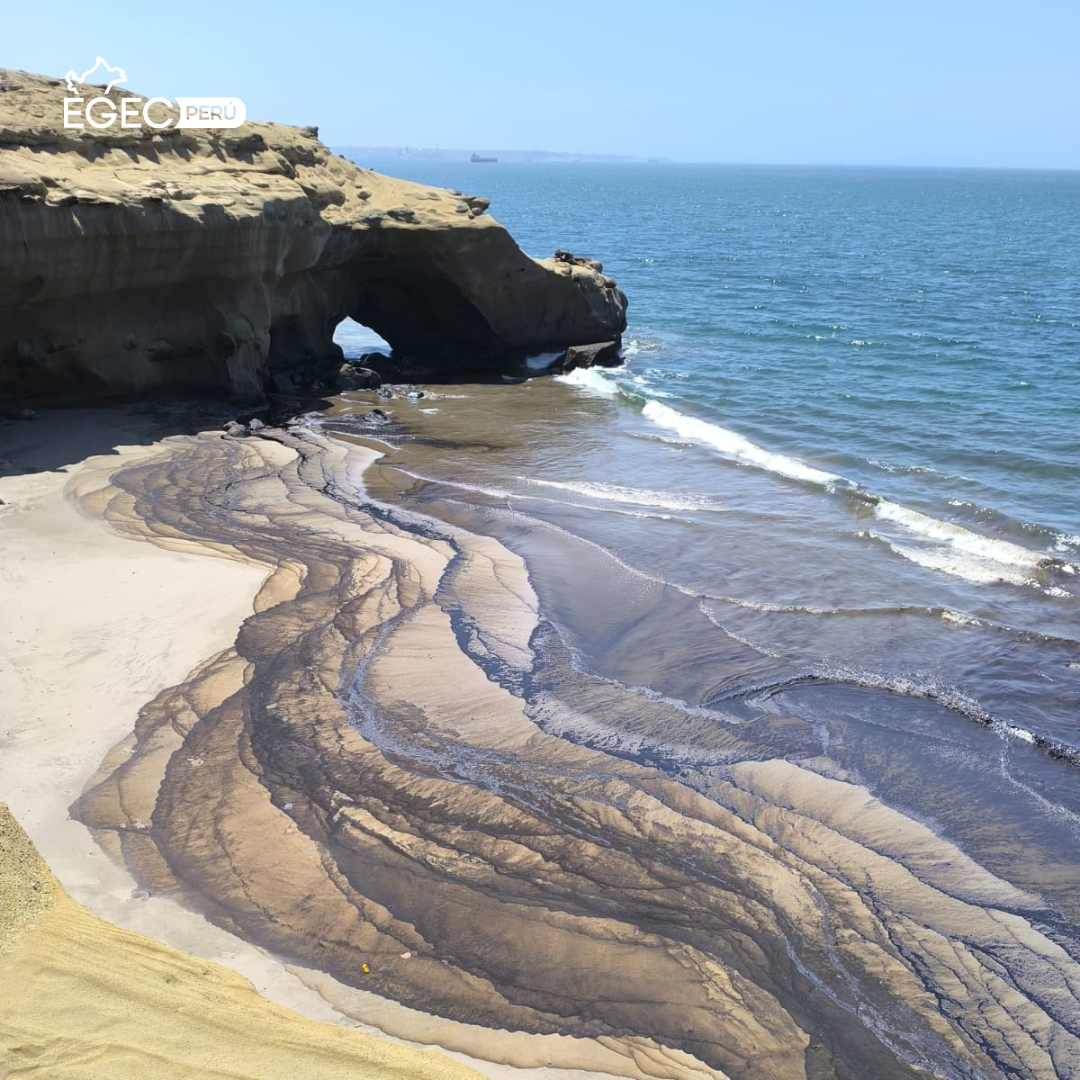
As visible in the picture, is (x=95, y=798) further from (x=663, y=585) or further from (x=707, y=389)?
(x=707, y=389)

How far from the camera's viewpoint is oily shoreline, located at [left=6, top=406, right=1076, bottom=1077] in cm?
741

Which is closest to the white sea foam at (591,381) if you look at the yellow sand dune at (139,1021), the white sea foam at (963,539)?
the white sea foam at (963,539)

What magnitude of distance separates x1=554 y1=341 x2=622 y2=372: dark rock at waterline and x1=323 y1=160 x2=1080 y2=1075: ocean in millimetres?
530

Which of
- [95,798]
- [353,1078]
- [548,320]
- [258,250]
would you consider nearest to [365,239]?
[258,250]

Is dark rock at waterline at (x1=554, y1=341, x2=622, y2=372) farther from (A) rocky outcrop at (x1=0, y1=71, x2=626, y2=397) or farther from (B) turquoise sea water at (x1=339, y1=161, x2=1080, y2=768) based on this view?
(A) rocky outcrop at (x1=0, y1=71, x2=626, y2=397)

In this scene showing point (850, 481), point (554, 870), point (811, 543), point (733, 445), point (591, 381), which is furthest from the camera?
point (591, 381)

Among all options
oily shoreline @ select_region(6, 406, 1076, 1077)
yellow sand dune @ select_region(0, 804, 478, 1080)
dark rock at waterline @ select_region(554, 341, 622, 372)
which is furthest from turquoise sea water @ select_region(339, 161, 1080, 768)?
yellow sand dune @ select_region(0, 804, 478, 1080)

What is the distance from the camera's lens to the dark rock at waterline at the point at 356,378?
26.4 metres

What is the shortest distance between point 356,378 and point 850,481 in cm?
1244

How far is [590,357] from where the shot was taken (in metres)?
29.8

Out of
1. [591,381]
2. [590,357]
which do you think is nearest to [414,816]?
[591,381]

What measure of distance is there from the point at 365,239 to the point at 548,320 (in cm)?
644

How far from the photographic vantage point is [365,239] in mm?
25828

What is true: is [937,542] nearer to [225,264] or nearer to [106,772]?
[106,772]
